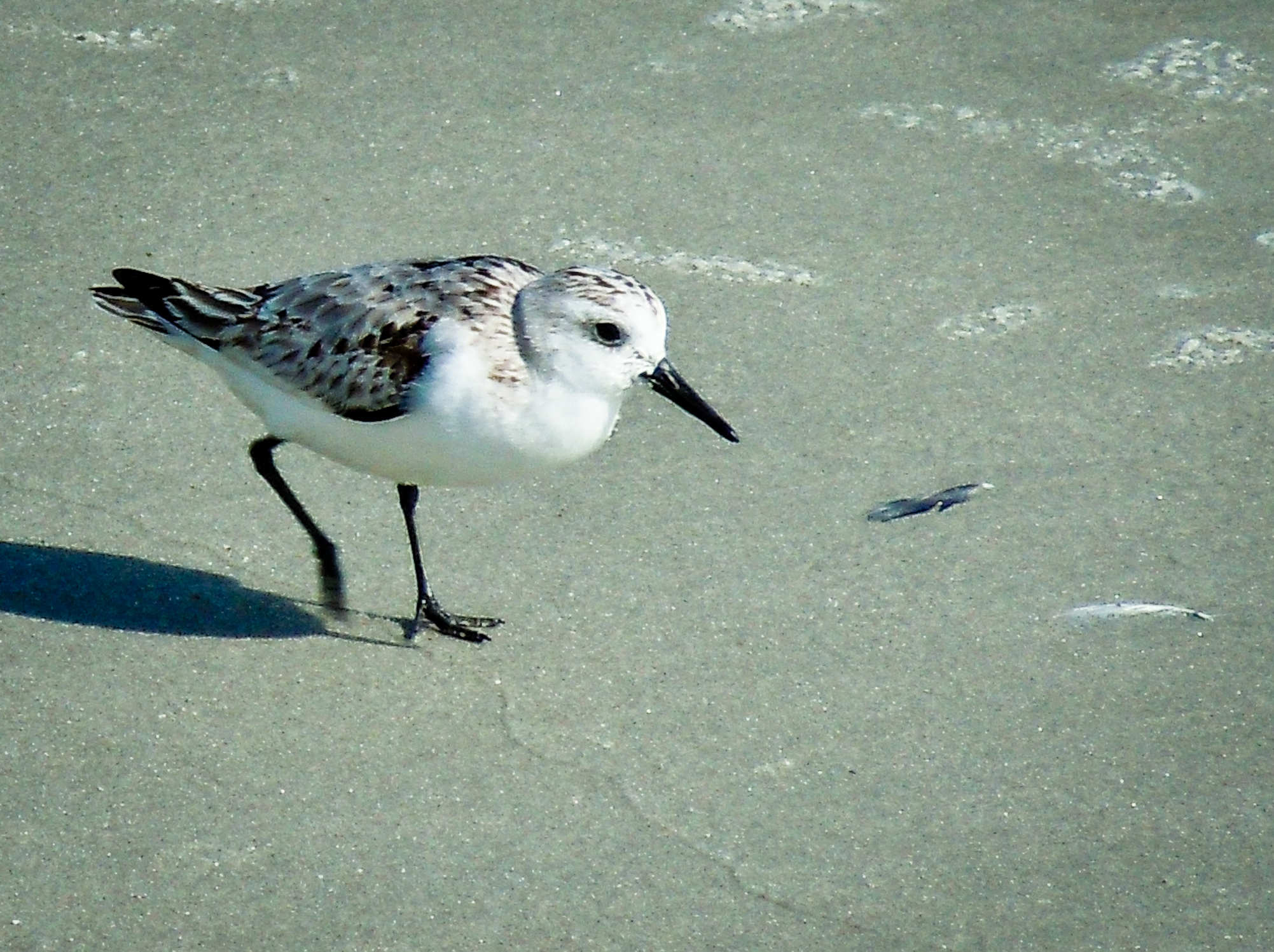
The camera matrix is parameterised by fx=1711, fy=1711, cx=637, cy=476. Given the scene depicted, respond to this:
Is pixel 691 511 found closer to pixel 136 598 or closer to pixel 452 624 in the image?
pixel 452 624

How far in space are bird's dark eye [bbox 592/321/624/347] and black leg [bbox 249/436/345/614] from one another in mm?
1070

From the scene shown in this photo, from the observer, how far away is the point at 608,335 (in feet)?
15.5

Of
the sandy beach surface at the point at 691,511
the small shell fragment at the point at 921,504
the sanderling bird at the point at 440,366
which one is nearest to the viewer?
the sandy beach surface at the point at 691,511

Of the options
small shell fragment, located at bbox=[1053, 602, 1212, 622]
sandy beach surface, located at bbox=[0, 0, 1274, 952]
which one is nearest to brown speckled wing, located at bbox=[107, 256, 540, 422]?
sandy beach surface, located at bbox=[0, 0, 1274, 952]

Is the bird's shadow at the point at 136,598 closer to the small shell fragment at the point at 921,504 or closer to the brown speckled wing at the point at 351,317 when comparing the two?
the brown speckled wing at the point at 351,317

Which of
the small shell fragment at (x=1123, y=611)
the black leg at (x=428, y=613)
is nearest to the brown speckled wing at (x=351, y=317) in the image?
the black leg at (x=428, y=613)

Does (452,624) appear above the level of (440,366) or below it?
below

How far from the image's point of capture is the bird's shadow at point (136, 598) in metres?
4.89

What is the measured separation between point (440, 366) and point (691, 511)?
1.14m

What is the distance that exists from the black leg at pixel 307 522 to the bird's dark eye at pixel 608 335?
1070 millimetres

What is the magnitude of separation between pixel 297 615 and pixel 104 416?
1.19 m

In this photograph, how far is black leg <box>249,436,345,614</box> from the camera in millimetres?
5152

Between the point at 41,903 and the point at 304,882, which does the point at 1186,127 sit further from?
the point at 41,903

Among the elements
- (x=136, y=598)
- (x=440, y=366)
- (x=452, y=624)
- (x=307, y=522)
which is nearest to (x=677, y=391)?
(x=440, y=366)
